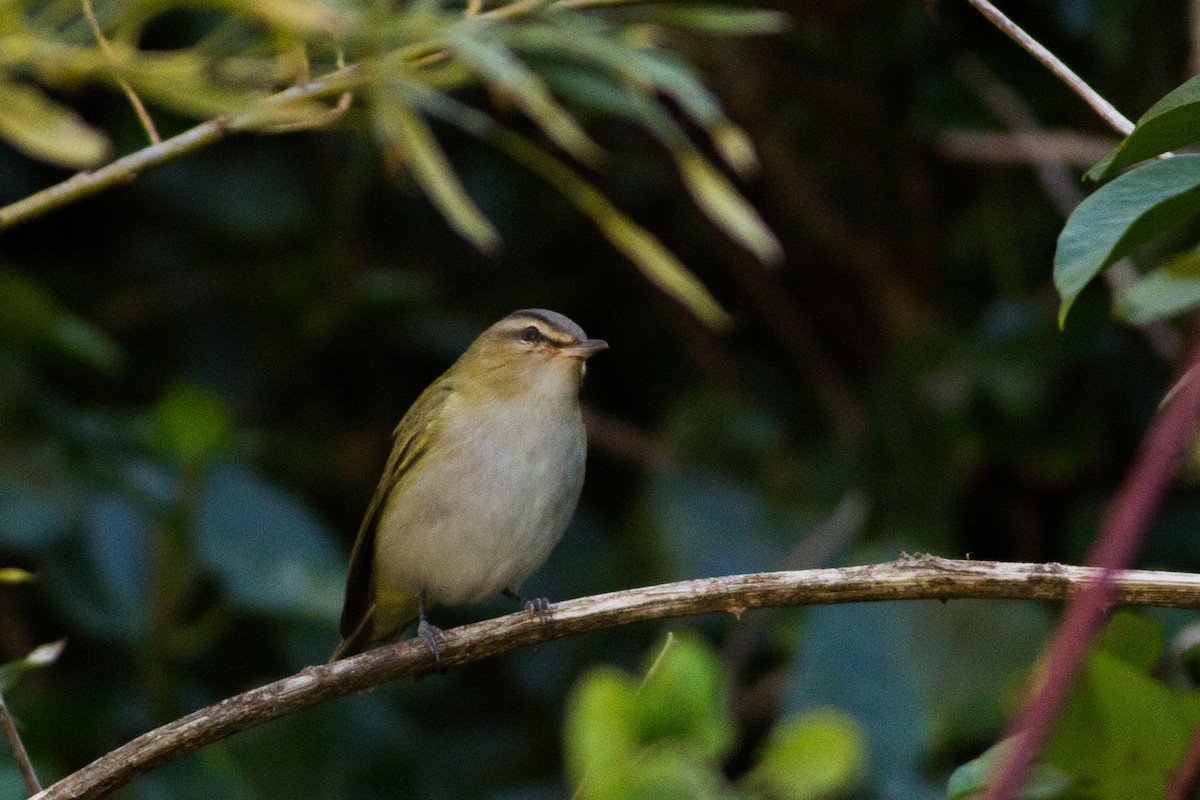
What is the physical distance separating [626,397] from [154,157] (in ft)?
12.4

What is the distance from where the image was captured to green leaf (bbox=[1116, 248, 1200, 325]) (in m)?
1.15

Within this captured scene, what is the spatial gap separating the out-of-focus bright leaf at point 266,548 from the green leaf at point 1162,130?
2.97 m

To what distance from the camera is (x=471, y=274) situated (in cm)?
Answer: 548

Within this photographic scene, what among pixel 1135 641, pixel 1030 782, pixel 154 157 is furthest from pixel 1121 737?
pixel 154 157

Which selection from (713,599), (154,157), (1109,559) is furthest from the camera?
(713,599)

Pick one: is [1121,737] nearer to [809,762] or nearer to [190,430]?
[809,762]

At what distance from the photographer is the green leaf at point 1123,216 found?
1.20m

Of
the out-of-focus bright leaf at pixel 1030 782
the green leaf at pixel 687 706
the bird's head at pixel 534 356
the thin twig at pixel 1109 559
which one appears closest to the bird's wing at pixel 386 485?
the bird's head at pixel 534 356

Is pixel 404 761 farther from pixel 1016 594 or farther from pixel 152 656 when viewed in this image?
pixel 1016 594

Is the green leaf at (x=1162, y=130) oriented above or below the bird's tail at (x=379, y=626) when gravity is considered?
above

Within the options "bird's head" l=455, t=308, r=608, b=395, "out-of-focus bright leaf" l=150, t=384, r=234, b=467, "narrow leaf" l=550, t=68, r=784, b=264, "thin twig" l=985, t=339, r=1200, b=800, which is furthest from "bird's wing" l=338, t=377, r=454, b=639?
"thin twig" l=985, t=339, r=1200, b=800

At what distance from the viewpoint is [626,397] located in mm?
5473

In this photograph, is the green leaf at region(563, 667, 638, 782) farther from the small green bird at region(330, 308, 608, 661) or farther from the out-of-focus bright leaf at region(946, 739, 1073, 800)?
the small green bird at region(330, 308, 608, 661)

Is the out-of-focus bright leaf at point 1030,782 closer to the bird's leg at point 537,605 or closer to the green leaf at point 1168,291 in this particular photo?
the green leaf at point 1168,291
